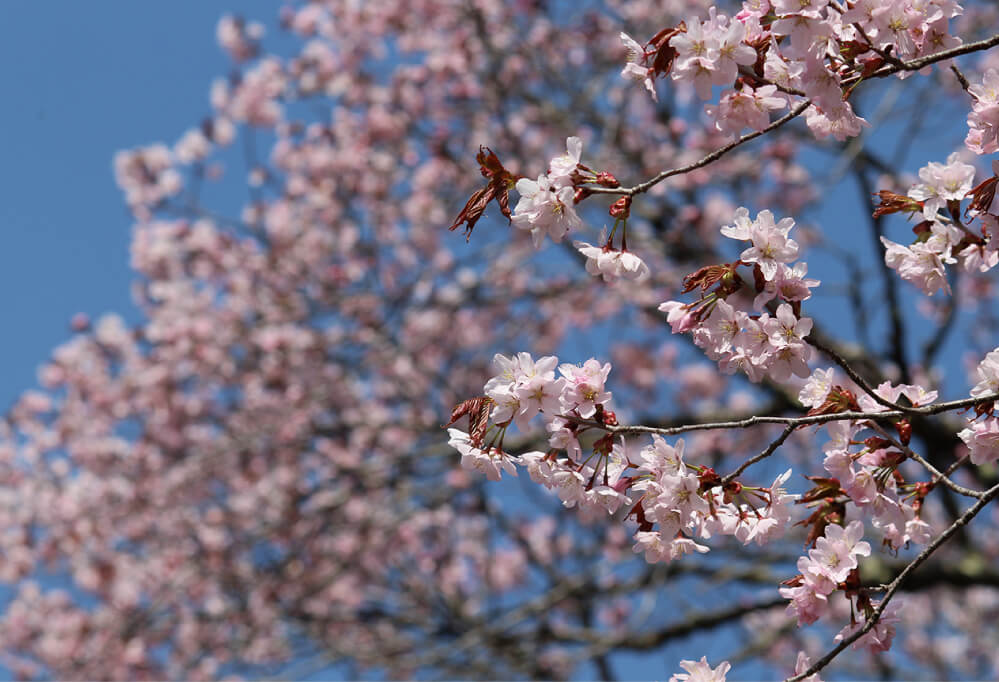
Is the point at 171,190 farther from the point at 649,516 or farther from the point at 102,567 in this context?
the point at 649,516

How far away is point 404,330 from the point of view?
288 inches

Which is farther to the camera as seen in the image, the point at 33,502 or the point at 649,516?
the point at 33,502

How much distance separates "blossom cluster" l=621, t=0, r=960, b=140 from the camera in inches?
70.4

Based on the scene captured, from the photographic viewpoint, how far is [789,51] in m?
1.87

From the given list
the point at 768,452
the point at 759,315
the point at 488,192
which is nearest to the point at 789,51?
the point at 759,315

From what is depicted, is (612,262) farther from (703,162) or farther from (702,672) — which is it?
(702,672)

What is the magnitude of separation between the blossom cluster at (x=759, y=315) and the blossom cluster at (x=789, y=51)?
0.28 meters

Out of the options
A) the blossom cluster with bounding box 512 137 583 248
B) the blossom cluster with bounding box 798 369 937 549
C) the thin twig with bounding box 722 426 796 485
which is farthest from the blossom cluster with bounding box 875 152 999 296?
the blossom cluster with bounding box 512 137 583 248

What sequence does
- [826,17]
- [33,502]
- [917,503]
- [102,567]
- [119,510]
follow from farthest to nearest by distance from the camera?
[33,502] → [102,567] → [119,510] → [917,503] → [826,17]

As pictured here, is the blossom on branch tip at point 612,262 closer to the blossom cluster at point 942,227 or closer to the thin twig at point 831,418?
the thin twig at point 831,418

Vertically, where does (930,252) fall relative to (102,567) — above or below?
below

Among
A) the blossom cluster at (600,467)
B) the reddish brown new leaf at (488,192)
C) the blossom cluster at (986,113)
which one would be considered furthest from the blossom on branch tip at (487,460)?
the blossom cluster at (986,113)

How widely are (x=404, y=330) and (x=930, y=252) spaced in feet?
18.4

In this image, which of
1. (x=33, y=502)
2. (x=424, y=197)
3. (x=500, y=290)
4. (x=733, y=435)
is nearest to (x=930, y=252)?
(x=500, y=290)
